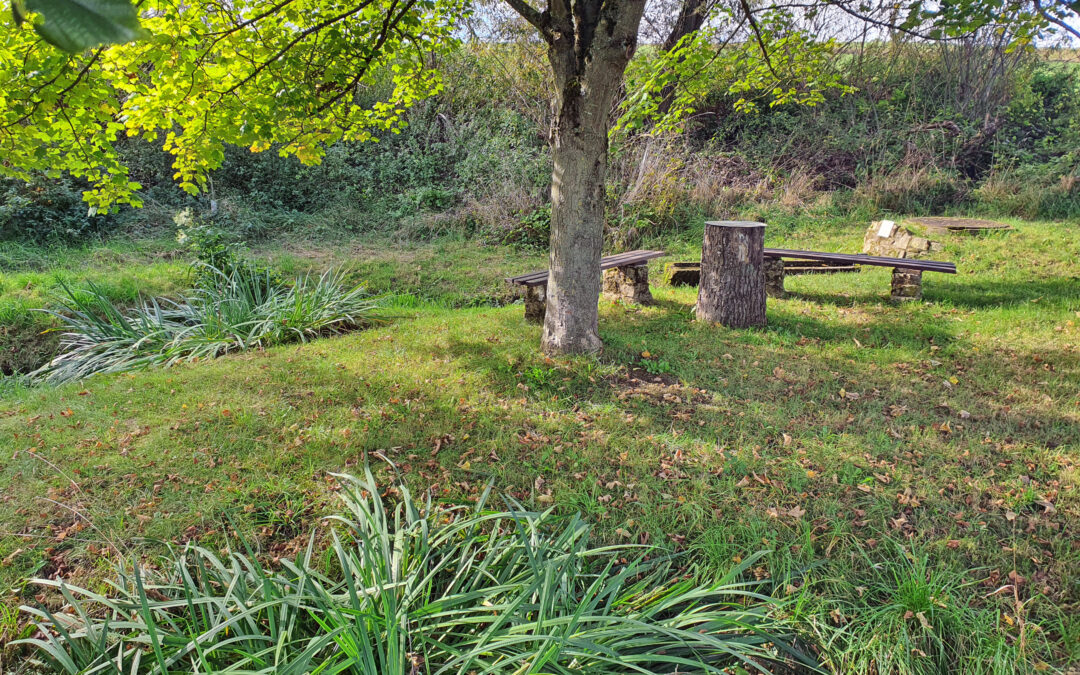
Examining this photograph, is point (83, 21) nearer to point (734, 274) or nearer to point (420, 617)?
point (420, 617)

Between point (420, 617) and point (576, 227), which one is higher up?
point (576, 227)

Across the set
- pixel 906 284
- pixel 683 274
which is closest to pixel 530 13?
pixel 683 274

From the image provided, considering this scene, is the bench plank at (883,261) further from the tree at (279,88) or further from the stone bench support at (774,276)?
the tree at (279,88)

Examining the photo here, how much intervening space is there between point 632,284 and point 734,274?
1.24 metres

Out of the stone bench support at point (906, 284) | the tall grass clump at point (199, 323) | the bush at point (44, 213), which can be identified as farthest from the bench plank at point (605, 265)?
the bush at point (44, 213)

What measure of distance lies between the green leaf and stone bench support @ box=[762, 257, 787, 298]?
22.6 ft

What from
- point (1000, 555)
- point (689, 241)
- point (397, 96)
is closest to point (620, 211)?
point (689, 241)

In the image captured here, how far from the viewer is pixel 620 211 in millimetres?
9562

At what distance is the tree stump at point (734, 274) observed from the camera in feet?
17.5

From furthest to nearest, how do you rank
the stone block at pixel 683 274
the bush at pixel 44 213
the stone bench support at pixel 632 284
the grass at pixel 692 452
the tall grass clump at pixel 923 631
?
the bush at pixel 44 213
the stone block at pixel 683 274
the stone bench support at pixel 632 284
the grass at pixel 692 452
the tall grass clump at pixel 923 631

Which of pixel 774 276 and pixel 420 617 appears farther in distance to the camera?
pixel 774 276

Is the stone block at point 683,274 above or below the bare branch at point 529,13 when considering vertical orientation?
below

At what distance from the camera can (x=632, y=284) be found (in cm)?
637

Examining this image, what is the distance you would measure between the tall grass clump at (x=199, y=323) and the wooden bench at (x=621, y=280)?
5.88 ft
